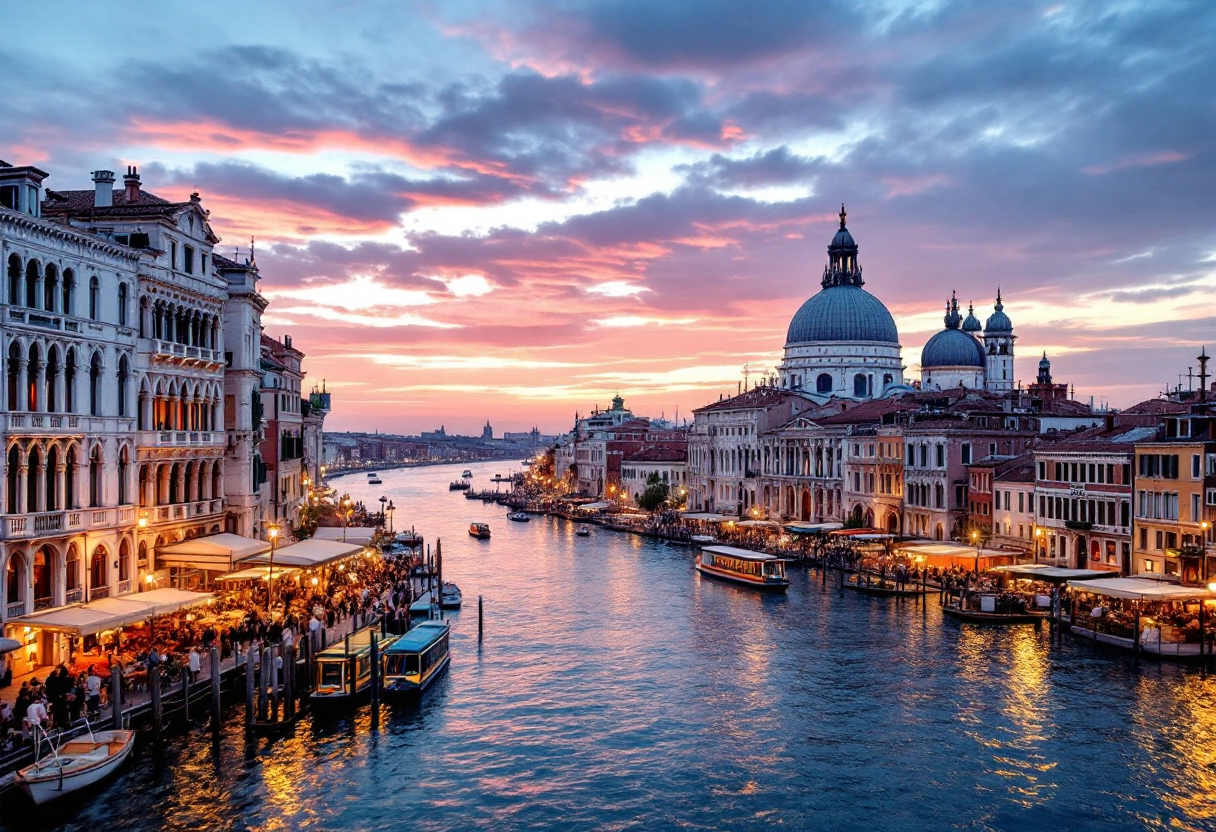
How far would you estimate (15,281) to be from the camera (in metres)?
27.4

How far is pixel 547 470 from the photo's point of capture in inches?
6220

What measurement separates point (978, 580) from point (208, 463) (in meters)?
31.8

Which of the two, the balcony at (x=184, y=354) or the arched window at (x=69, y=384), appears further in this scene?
the balcony at (x=184, y=354)

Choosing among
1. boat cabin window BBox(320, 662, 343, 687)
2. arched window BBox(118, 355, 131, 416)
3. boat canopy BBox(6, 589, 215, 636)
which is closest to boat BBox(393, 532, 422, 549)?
arched window BBox(118, 355, 131, 416)

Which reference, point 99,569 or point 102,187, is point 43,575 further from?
point 102,187

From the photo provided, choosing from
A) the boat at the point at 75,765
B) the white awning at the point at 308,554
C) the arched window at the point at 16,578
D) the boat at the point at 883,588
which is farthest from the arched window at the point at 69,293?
the boat at the point at 883,588

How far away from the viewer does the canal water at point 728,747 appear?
73.8ft

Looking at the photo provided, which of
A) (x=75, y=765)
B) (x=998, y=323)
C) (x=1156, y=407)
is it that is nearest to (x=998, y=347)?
(x=998, y=323)

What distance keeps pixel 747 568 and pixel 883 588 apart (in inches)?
283

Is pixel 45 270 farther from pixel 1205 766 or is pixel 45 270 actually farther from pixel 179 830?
pixel 1205 766

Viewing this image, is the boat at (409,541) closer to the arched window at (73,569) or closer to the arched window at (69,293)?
the arched window at (73,569)

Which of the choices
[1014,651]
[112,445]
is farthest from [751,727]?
[112,445]

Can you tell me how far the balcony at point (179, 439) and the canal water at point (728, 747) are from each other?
10000 mm

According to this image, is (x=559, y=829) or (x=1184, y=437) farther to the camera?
(x=1184, y=437)
